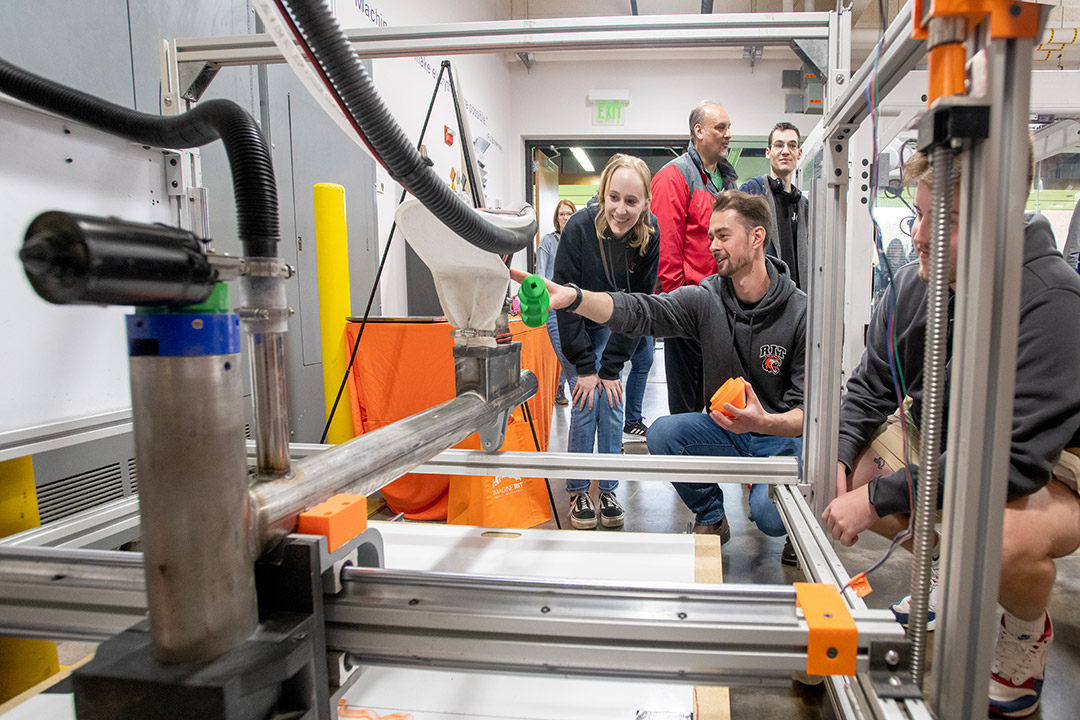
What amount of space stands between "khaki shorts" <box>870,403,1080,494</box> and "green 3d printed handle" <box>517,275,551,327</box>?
0.71 metres

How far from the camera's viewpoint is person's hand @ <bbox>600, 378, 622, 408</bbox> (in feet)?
6.79

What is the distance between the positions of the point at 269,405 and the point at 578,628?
38 centimetres

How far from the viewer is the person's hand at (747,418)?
1417mm

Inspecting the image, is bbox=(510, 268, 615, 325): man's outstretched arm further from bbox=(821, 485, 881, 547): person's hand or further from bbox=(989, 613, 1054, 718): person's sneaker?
bbox=(989, 613, 1054, 718): person's sneaker

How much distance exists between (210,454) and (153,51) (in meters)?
1.56

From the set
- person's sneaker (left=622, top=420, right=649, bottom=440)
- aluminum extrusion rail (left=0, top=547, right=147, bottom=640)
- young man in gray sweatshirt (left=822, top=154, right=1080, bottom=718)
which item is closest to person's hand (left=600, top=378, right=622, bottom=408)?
young man in gray sweatshirt (left=822, top=154, right=1080, bottom=718)

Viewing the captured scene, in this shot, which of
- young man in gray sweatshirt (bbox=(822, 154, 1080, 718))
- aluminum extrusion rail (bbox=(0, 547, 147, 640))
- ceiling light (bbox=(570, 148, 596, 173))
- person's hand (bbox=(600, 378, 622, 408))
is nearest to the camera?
aluminum extrusion rail (bbox=(0, 547, 147, 640))

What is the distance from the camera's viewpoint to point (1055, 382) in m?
0.95

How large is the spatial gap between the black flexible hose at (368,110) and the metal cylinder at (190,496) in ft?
0.88

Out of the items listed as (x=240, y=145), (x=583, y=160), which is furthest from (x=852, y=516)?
(x=583, y=160)

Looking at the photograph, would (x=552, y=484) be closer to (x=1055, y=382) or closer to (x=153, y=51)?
(x=1055, y=382)

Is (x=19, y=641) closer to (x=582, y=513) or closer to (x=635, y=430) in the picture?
(x=582, y=513)

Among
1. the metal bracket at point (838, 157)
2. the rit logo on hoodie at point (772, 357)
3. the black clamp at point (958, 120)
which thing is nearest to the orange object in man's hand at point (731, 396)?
the rit logo on hoodie at point (772, 357)

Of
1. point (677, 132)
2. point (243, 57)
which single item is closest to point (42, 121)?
point (243, 57)
